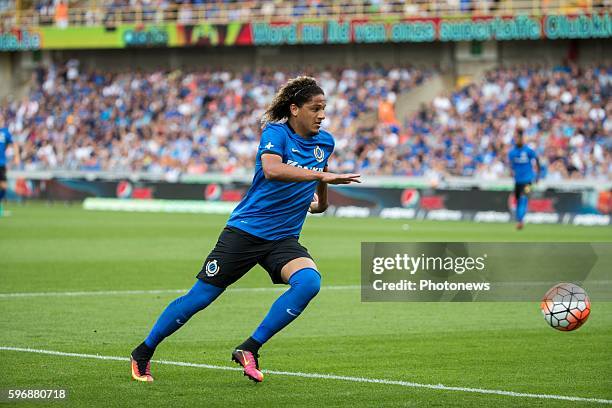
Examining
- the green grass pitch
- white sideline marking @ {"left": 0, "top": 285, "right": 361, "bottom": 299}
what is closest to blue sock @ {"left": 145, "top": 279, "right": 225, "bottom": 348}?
the green grass pitch

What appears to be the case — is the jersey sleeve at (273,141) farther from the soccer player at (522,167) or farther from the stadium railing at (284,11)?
the stadium railing at (284,11)

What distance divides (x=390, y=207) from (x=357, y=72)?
1255cm

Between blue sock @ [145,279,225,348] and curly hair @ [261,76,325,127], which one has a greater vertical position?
curly hair @ [261,76,325,127]

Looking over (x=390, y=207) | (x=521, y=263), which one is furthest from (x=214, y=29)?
(x=521, y=263)

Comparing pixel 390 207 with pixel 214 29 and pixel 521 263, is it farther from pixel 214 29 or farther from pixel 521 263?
pixel 521 263

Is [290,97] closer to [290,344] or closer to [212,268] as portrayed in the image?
[212,268]

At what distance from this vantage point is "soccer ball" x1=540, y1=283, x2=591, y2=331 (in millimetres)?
9672

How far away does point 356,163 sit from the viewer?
127 ft

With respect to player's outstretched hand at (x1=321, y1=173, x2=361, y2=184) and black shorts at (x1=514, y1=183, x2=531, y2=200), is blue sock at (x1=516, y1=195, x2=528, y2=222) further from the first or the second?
player's outstretched hand at (x1=321, y1=173, x2=361, y2=184)

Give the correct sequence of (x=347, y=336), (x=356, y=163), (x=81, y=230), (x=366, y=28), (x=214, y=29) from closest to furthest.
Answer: (x=347, y=336) < (x=81, y=230) < (x=356, y=163) < (x=366, y=28) < (x=214, y=29)

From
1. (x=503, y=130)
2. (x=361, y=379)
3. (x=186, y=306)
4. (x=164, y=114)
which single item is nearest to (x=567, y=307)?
(x=361, y=379)

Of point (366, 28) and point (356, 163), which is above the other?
point (366, 28)

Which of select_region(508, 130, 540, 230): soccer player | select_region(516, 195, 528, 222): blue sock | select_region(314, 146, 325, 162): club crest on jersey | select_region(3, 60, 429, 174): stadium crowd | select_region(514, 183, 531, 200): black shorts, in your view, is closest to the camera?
select_region(314, 146, 325, 162): club crest on jersey

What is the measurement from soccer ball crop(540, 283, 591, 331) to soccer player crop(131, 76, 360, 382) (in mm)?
2503
